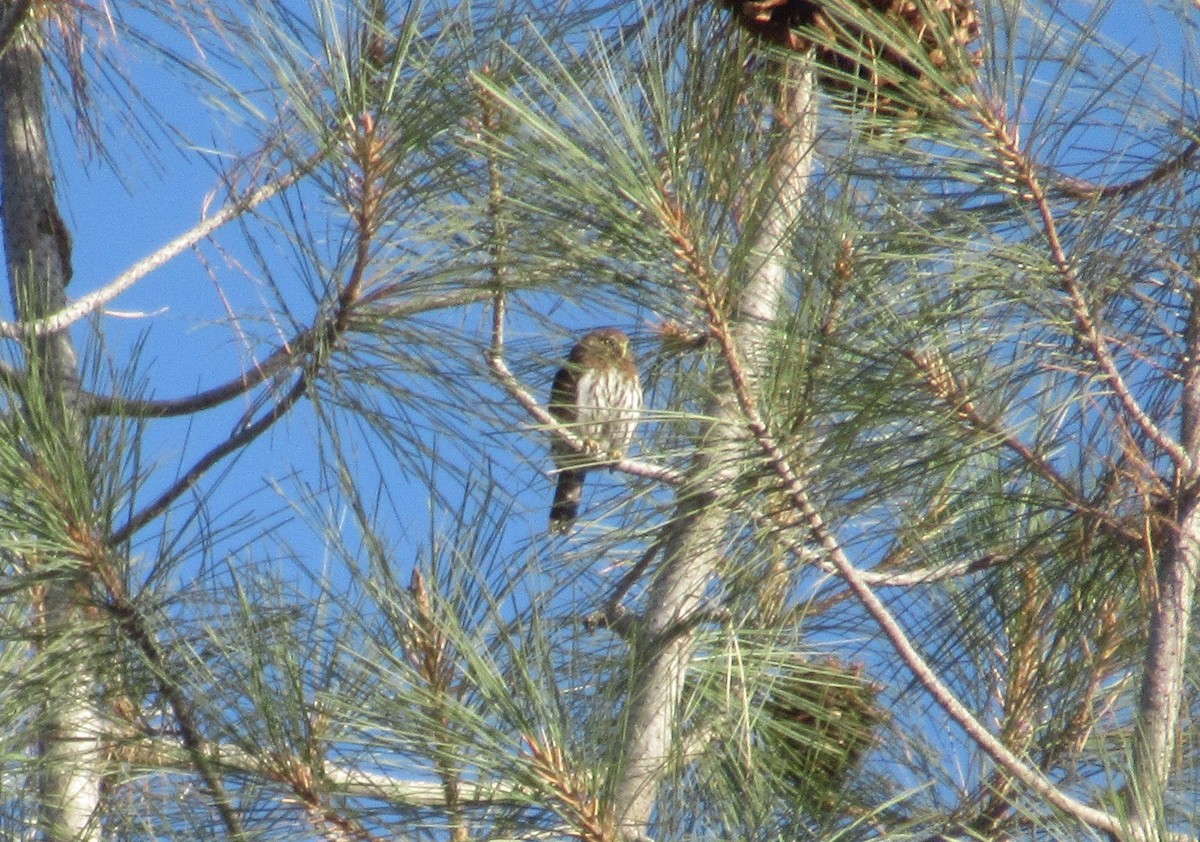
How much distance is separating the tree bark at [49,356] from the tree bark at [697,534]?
58cm

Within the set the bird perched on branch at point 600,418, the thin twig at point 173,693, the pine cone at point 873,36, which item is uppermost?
the pine cone at point 873,36

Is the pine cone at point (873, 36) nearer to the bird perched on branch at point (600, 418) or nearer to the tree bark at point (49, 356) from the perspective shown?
the bird perched on branch at point (600, 418)

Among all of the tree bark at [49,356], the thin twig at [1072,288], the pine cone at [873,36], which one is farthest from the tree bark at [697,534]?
the tree bark at [49,356]

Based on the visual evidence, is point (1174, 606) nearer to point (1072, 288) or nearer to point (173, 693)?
point (1072, 288)

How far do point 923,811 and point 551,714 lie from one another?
68 centimetres

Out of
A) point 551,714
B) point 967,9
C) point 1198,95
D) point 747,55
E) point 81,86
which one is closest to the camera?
point 551,714

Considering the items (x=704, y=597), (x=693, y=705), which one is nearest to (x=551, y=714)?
(x=693, y=705)

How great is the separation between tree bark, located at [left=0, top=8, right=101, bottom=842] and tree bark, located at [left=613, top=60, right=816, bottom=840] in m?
0.58

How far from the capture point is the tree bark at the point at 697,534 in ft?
6.02

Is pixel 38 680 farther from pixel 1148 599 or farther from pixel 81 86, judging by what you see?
pixel 81 86

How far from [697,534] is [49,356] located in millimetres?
708

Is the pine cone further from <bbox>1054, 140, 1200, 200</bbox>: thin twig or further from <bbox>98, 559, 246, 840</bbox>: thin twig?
<bbox>98, 559, 246, 840</bbox>: thin twig

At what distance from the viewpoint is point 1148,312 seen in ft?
5.59

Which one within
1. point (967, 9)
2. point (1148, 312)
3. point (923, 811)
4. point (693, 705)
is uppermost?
point (967, 9)
